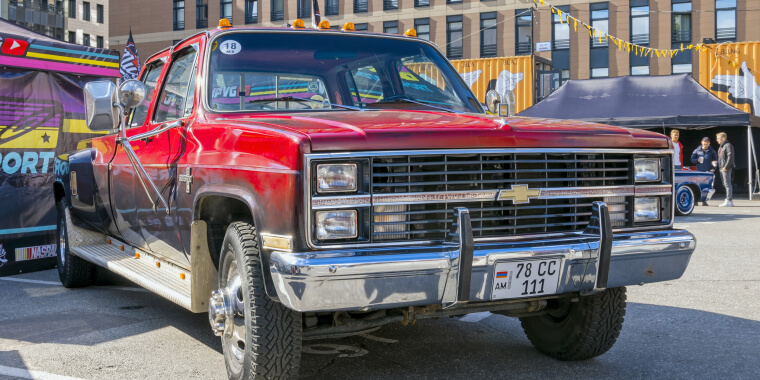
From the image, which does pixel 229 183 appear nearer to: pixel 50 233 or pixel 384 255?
pixel 384 255

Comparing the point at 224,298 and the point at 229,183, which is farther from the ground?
the point at 229,183

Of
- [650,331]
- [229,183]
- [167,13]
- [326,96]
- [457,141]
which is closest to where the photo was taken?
[457,141]

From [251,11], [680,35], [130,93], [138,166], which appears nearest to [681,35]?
[680,35]

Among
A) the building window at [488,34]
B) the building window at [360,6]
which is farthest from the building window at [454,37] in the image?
the building window at [360,6]

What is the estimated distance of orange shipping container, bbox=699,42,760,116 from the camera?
74.4ft

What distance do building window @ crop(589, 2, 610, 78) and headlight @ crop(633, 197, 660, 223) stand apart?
125ft

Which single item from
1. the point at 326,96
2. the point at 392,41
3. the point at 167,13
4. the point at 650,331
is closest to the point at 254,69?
the point at 326,96

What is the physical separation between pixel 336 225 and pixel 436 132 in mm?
597

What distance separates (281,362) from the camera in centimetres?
352

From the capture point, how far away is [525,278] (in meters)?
3.46

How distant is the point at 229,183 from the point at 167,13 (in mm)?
52800

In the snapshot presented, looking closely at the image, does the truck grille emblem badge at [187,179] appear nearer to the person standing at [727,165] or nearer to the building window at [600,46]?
the person standing at [727,165]

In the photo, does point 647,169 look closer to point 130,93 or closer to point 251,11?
point 130,93

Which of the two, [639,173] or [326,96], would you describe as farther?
[326,96]
